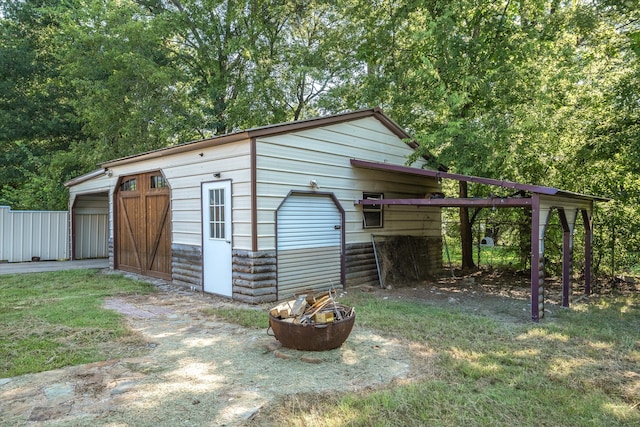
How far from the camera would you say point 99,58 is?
49.5ft

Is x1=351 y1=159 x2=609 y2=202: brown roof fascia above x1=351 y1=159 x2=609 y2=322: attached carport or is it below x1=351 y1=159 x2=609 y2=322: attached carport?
above

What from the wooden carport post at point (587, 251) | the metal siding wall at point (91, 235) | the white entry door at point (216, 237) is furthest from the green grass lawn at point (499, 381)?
the metal siding wall at point (91, 235)

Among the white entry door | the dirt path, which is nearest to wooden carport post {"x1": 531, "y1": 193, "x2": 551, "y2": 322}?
the dirt path

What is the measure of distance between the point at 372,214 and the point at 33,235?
10971 millimetres

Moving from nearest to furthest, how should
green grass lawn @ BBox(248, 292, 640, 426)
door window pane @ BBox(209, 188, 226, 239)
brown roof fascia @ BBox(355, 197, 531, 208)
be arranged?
green grass lawn @ BBox(248, 292, 640, 426) < brown roof fascia @ BBox(355, 197, 531, 208) < door window pane @ BBox(209, 188, 226, 239)

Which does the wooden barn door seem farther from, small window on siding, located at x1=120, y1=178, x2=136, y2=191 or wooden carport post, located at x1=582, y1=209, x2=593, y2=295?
wooden carport post, located at x1=582, y1=209, x2=593, y2=295

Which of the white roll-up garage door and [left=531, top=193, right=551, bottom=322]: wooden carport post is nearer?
[left=531, top=193, right=551, bottom=322]: wooden carport post

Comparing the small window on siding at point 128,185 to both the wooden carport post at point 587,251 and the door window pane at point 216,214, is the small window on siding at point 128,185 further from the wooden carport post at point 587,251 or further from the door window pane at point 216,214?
the wooden carport post at point 587,251

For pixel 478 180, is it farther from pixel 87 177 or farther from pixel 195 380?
pixel 87 177

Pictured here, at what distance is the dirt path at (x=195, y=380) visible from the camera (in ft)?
10.1

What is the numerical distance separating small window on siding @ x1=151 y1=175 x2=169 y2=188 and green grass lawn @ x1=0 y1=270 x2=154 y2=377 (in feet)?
7.19

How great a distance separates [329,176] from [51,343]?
17.1 feet

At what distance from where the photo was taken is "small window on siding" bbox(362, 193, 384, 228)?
8977mm

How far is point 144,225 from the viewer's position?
9.94 m
